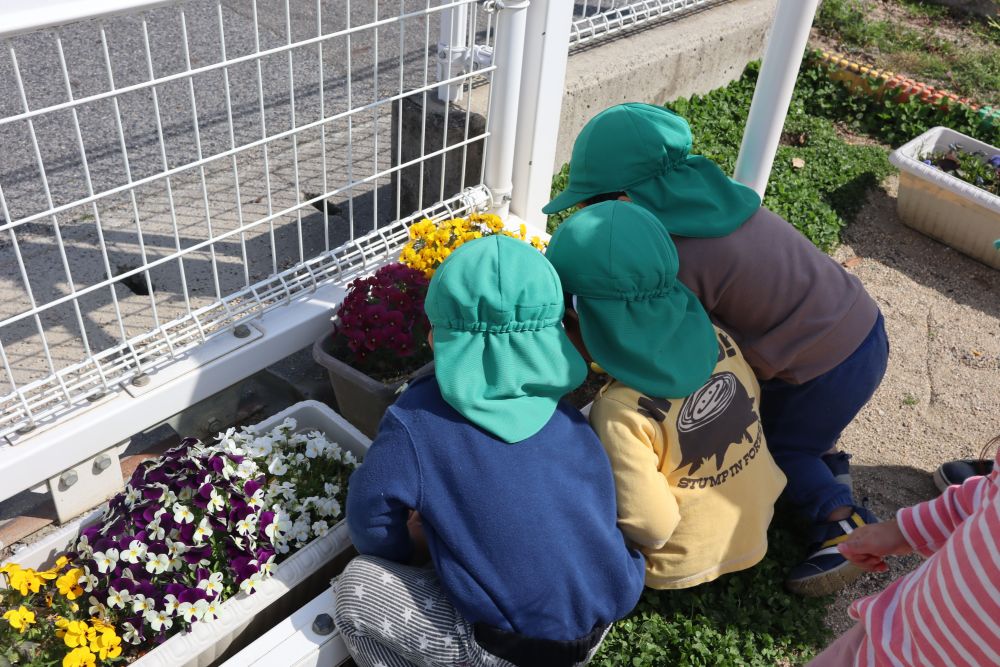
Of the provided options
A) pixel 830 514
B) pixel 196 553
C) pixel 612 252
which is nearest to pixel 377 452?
pixel 196 553

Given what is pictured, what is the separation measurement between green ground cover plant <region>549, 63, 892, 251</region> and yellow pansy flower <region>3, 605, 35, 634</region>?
247cm

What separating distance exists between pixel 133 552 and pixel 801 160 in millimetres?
3723

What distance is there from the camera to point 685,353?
2.10m

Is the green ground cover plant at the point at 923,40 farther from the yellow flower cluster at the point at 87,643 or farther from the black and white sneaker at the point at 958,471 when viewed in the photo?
the yellow flower cluster at the point at 87,643

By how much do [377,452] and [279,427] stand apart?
24.6 inches

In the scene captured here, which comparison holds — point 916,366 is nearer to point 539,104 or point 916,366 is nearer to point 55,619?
point 539,104

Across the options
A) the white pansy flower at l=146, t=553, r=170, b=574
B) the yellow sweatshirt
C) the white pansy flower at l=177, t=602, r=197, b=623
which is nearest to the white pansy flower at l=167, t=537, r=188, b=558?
the white pansy flower at l=146, t=553, r=170, b=574

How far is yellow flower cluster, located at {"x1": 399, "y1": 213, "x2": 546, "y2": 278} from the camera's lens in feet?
9.27

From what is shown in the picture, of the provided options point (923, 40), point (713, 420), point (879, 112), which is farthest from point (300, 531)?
point (923, 40)

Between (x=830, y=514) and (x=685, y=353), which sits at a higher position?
(x=685, y=353)

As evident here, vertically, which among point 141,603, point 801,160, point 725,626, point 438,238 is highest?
point 438,238

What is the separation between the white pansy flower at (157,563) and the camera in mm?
2027

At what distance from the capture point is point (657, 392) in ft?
6.76

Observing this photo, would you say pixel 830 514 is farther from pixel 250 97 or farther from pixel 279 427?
pixel 250 97
